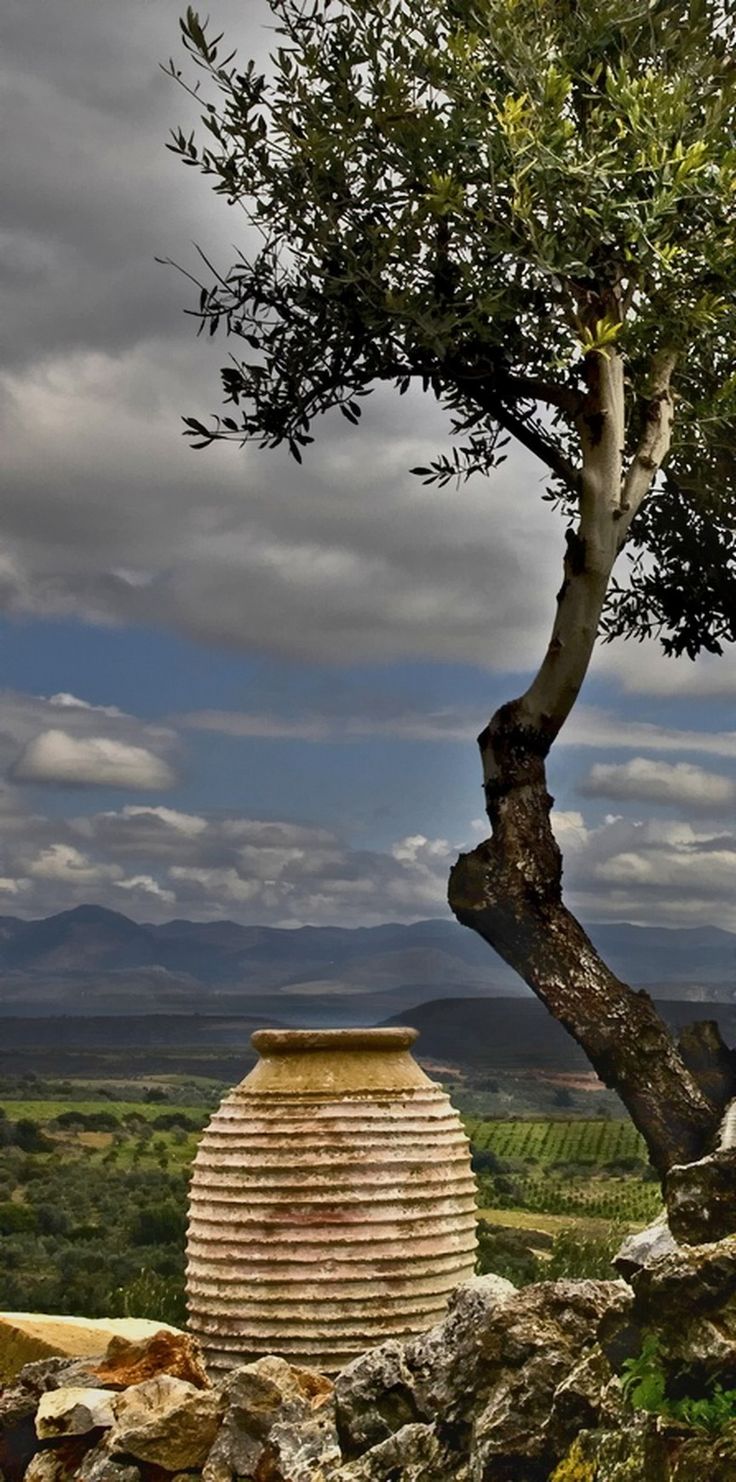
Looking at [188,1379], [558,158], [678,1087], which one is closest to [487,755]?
[678,1087]

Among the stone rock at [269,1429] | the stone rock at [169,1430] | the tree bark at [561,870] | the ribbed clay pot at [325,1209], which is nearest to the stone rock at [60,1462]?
the stone rock at [169,1430]

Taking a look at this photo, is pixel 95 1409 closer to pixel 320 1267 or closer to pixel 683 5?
pixel 320 1267

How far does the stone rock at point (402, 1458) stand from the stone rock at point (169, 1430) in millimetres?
1385

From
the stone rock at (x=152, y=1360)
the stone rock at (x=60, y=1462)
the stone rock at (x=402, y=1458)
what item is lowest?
the stone rock at (x=60, y=1462)

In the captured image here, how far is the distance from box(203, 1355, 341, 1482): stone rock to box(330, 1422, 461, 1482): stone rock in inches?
21.8

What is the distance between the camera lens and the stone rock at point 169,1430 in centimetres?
872

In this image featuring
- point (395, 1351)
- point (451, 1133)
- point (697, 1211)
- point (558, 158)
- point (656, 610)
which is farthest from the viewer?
point (656, 610)

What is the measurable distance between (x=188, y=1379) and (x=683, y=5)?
33.7 feet

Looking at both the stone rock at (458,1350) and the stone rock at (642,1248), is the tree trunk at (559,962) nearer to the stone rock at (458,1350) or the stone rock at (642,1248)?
the stone rock at (458,1350)

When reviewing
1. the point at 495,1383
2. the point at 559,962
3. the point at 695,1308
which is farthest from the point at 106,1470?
the point at 559,962

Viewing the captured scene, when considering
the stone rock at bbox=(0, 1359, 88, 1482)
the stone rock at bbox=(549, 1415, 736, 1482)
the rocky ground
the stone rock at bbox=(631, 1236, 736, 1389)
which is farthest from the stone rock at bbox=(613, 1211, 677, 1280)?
the stone rock at bbox=(0, 1359, 88, 1482)

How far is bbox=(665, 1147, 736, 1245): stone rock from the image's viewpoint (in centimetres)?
711

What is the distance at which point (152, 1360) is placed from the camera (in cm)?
985

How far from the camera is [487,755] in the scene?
13.1 metres
